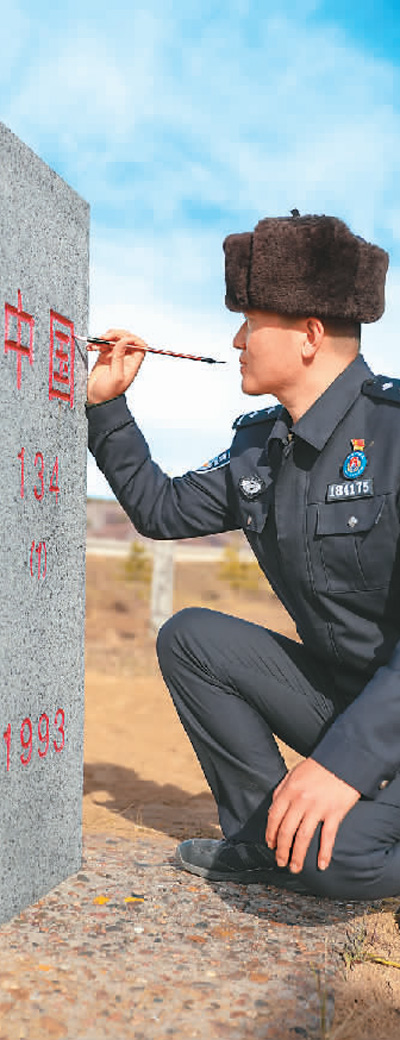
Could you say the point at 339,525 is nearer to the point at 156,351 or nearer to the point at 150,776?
the point at 156,351

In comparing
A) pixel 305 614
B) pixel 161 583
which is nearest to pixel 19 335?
pixel 305 614

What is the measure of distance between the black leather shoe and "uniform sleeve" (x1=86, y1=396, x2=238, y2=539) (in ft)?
2.54

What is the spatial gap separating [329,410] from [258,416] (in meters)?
0.38

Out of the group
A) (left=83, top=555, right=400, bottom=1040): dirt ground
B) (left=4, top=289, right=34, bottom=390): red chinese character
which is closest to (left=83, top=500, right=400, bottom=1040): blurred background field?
(left=83, top=555, right=400, bottom=1040): dirt ground

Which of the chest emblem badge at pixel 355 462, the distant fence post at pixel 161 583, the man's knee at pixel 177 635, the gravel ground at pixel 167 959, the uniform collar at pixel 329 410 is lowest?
the gravel ground at pixel 167 959

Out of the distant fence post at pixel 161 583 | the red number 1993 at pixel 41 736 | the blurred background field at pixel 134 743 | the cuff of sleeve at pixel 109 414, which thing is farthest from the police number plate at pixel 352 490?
the distant fence post at pixel 161 583

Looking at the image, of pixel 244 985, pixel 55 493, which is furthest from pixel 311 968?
pixel 55 493

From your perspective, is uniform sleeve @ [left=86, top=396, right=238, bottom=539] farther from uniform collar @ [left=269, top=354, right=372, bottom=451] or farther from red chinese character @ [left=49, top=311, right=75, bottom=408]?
uniform collar @ [left=269, top=354, right=372, bottom=451]

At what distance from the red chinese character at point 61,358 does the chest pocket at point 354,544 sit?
0.64m

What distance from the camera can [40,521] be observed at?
2.21 metres

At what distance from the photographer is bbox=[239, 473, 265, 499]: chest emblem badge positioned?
238 cm

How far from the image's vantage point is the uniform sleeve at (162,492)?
8.32ft

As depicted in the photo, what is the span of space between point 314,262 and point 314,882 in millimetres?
1297

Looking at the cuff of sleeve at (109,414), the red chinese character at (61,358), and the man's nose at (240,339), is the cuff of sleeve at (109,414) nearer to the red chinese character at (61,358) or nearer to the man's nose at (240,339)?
the red chinese character at (61,358)
